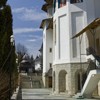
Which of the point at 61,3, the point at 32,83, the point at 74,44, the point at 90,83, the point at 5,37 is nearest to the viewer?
the point at 5,37

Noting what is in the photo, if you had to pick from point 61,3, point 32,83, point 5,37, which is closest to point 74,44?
point 61,3

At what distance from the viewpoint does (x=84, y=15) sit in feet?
84.0

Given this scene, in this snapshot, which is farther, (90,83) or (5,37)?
(90,83)

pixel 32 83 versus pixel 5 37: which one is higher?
pixel 5 37

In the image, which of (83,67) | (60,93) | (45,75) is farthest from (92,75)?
(45,75)

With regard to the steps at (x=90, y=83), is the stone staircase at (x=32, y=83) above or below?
below

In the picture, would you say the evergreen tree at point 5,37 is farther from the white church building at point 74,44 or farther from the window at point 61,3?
the window at point 61,3

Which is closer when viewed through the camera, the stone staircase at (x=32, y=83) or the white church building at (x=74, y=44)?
the white church building at (x=74, y=44)

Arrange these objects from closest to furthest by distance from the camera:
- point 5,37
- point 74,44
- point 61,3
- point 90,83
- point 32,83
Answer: point 5,37
point 90,83
point 74,44
point 61,3
point 32,83

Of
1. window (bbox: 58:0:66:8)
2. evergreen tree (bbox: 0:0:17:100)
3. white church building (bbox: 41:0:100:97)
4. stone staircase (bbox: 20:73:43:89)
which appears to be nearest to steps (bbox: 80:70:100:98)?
white church building (bbox: 41:0:100:97)

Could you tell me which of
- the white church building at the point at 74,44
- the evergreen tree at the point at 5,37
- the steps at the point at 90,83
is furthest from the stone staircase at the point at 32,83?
the evergreen tree at the point at 5,37

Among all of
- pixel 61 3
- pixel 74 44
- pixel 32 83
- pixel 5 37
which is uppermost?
pixel 61 3

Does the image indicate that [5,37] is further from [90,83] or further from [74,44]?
[74,44]

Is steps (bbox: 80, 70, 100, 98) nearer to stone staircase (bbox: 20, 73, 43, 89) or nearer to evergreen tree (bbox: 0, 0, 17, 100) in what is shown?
evergreen tree (bbox: 0, 0, 17, 100)
